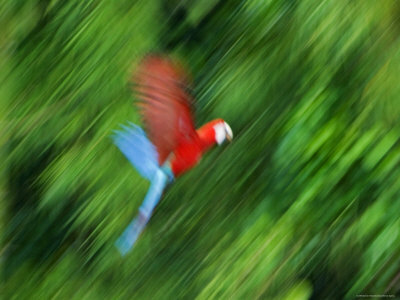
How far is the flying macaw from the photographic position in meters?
1.30

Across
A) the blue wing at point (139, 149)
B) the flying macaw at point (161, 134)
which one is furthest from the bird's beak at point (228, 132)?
the blue wing at point (139, 149)

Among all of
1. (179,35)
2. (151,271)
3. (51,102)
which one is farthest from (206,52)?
(151,271)

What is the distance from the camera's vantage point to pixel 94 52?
1455 mm

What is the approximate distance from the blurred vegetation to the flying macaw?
1.2 inches

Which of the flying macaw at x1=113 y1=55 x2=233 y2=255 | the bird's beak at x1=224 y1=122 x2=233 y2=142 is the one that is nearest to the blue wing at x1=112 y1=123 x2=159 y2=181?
the flying macaw at x1=113 y1=55 x2=233 y2=255

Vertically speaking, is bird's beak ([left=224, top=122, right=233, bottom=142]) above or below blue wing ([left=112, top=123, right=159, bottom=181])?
above

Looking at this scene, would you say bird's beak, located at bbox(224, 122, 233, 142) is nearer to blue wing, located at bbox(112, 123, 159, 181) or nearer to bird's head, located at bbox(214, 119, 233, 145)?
bird's head, located at bbox(214, 119, 233, 145)

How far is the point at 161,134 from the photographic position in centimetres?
134

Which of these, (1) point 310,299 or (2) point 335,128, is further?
(1) point 310,299

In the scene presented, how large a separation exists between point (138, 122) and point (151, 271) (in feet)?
0.85

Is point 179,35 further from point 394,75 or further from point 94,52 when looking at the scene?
point 394,75

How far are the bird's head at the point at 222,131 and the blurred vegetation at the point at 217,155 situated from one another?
3cm

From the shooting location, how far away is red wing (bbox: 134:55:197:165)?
1.30 meters

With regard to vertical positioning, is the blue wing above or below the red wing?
below
